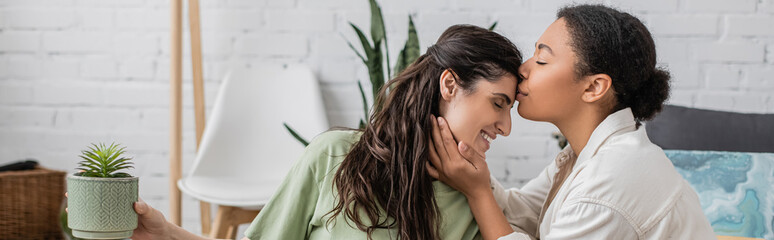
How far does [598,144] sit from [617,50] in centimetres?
16

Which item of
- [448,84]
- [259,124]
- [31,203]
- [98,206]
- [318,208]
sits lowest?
[31,203]

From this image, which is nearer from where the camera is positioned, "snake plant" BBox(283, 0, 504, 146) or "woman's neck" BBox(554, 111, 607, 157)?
"woman's neck" BBox(554, 111, 607, 157)

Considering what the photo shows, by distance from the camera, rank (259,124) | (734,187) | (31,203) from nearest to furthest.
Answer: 1. (734,187)
2. (31,203)
3. (259,124)

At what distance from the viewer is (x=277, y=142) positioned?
2.76 meters

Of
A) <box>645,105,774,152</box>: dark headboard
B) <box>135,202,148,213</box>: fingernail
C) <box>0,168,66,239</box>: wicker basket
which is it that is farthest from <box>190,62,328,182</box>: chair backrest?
<box>135,202,148,213</box>: fingernail

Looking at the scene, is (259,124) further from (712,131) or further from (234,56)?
(712,131)

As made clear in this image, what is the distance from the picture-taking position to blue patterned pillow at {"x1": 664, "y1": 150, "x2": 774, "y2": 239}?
5.90ft

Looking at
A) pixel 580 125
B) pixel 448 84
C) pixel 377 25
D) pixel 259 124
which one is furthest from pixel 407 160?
pixel 259 124

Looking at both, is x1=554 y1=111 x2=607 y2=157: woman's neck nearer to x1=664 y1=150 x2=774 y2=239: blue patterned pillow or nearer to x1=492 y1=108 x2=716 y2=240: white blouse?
x1=492 y1=108 x2=716 y2=240: white blouse

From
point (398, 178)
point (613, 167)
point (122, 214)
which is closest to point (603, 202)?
point (613, 167)

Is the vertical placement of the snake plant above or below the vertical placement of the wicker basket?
above

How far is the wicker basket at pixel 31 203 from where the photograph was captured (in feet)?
8.05

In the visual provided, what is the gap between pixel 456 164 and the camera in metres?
1.25

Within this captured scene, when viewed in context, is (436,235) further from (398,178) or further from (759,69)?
(759,69)
